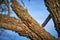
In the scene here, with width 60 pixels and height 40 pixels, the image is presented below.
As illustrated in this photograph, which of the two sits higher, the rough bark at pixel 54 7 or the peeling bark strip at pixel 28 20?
the rough bark at pixel 54 7

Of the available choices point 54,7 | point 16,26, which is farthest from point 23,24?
point 54,7

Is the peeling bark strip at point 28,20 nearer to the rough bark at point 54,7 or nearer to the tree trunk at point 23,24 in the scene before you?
the tree trunk at point 23,24

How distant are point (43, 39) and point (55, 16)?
0.64 ft

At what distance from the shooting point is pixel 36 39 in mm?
1000

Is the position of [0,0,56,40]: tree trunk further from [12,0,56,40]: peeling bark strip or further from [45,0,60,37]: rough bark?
[45,0,60,37]: rough bark

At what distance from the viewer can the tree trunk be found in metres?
0.94

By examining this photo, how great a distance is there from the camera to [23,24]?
3.18 ft

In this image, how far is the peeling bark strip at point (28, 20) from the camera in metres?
0.94

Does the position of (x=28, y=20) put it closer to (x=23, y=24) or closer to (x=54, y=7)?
(x=23, y=24)

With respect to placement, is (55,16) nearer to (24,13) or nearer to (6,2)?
(24,13)

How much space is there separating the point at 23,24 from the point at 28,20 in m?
0.05

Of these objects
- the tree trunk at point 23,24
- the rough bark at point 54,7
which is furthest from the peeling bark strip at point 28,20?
the rough bark at point 54,7

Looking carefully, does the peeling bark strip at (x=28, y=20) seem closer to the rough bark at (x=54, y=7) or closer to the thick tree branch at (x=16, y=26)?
the thick tree branch at (x=16, y=26)

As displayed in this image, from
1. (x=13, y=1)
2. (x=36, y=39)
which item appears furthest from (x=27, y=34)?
(x=13, y=1)
